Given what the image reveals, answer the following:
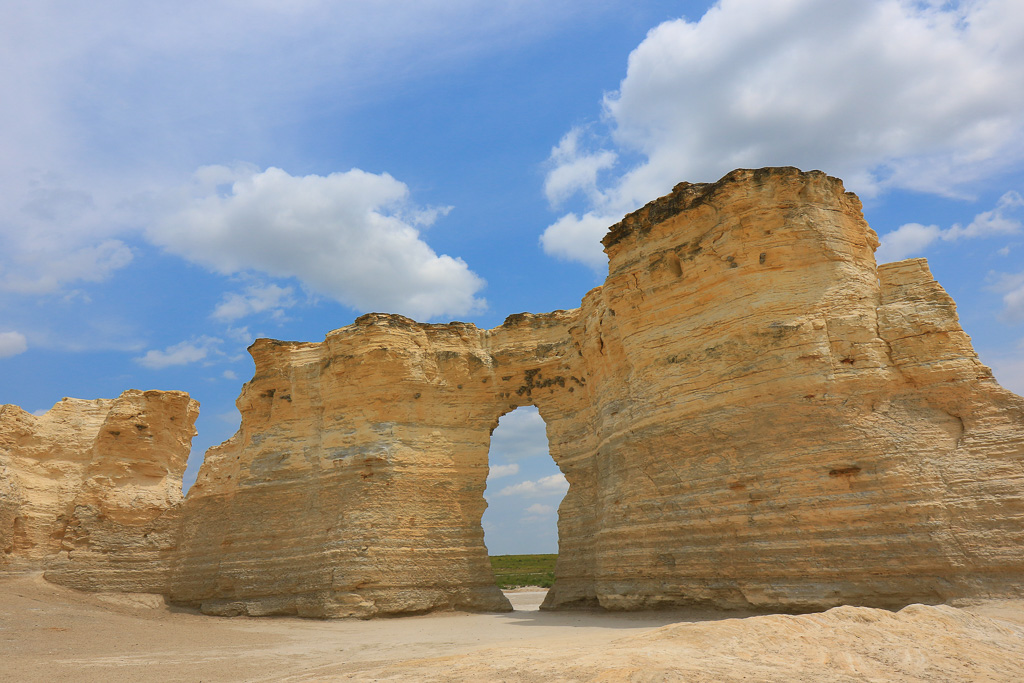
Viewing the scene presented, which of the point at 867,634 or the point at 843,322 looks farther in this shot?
the point at 843,322

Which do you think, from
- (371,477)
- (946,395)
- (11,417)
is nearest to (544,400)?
(371,477)

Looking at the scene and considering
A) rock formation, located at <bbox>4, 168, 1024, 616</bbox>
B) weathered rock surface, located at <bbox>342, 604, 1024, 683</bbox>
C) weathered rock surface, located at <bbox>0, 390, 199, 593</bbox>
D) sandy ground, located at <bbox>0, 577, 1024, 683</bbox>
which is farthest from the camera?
weathered rock surface, located at <bbox>0, 390, 199, 593</bbox>

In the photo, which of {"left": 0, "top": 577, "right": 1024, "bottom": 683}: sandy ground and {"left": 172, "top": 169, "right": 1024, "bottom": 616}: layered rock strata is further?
{"left": 172, "top": 169, "right": 1024, "bottom": 616}: layered rock strata

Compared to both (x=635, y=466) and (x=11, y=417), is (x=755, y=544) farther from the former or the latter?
(x=11, y=417)

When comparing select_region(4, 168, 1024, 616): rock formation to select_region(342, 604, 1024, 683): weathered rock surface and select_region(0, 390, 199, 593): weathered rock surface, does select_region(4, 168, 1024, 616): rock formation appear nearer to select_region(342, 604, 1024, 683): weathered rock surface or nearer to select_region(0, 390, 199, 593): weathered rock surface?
select_region(0, 390, 199, 593): weathered rock surface

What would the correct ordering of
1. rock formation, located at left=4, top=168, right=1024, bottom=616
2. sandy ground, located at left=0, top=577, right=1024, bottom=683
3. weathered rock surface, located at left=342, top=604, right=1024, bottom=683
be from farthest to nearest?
rock formation, located at left=4, top=168, right=1024, bottom=616 → sandy ground, located at left=0, top=577, right=1024, bottom=683 → weathered rock surface, located at left=342, top=604, right=1024, bottom=683

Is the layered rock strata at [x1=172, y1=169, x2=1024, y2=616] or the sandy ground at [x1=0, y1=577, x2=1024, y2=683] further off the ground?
the layered rock strata at [x1=172, y1=169, x2=1024, y2=616]

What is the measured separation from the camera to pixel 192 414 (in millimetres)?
19859

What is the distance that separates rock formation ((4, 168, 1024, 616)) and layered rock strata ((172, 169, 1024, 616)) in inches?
1.6

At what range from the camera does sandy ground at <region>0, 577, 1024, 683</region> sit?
18.1ft

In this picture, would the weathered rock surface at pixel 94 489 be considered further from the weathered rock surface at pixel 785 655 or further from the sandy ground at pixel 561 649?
the weathered rock surface at pixel 785 655

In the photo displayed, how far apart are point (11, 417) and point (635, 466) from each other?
1700 cm

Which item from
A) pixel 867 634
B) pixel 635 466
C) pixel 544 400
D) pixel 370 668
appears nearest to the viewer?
pixel 867 634

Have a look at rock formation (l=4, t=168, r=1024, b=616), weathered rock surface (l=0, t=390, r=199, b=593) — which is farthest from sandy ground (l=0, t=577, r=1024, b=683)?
weathered rock surface (l=0, t=390, r=199, b=593)
